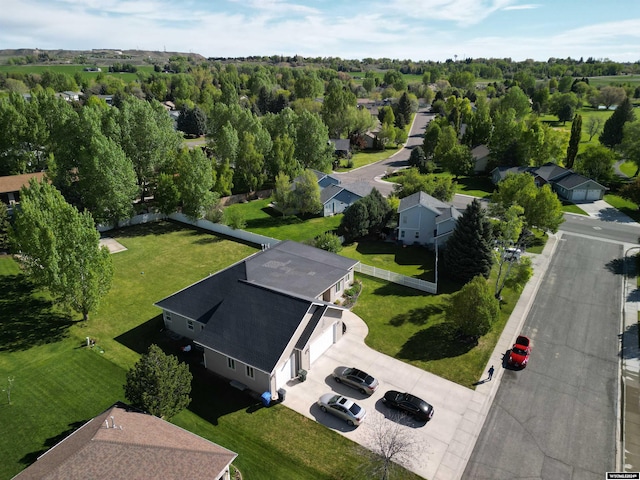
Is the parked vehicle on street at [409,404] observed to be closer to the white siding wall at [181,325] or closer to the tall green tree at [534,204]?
the white siding wall at [181,325]

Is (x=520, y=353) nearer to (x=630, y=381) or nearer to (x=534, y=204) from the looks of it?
(x=630, y=381)

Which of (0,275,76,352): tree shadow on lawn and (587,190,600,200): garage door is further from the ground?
(587,190,600,200): garage door

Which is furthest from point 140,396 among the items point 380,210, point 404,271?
point 380,210

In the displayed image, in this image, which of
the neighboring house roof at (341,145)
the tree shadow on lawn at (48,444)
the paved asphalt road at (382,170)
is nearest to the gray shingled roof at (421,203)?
the paved asphalt road at (382,170)

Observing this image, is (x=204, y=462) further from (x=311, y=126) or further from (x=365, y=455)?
(x=311, y=126)

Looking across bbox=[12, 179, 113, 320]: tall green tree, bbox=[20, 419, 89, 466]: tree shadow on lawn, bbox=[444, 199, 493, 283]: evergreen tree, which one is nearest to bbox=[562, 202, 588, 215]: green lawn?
bbox=[444, 199, 493, 283]: evergreen tree

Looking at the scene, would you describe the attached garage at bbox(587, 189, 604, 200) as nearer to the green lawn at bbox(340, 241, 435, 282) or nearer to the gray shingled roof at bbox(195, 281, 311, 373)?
the green lawn at bbox(340, 241, 435, 282)

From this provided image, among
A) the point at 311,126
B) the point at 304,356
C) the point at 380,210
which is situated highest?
the point at 311,126
